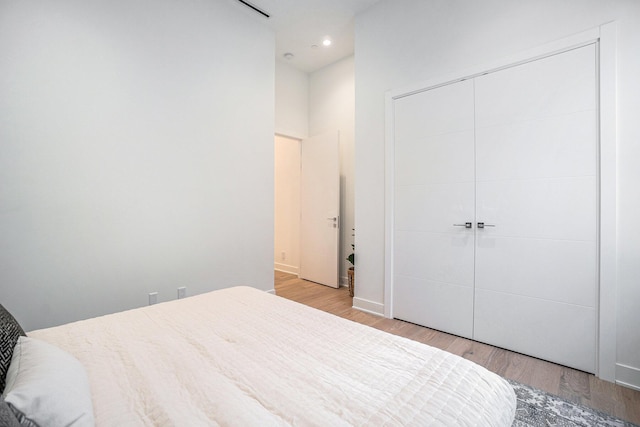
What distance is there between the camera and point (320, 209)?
14.3 feet

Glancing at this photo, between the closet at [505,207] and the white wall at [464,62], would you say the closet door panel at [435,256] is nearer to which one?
the closet at [505,207]

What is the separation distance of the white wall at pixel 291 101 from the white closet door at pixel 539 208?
261cm

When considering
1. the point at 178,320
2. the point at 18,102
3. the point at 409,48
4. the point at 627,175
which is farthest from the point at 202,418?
the point at 409,48

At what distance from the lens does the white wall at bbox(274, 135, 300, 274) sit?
4.87m

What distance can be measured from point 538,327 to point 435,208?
3.90 feet

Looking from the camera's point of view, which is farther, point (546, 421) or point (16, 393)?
point (546, 421)

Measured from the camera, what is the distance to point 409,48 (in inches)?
112

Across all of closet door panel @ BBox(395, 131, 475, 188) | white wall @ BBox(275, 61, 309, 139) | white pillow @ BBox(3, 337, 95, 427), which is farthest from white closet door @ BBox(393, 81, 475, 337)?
white pillow @ BBox(3, 337, 95, 427)

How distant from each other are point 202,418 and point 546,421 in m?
1.77

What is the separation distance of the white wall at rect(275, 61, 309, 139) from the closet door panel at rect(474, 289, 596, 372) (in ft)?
10.7

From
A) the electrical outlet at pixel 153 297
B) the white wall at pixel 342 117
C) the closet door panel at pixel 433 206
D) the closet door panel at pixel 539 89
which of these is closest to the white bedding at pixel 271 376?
the electrical outlet at pixel 153 297

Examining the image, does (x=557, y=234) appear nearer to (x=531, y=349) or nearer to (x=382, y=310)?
(x=531, y=349)

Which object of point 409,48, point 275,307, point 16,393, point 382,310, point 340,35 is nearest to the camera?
point 16,393

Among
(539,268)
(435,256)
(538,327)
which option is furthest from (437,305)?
(539,268)
